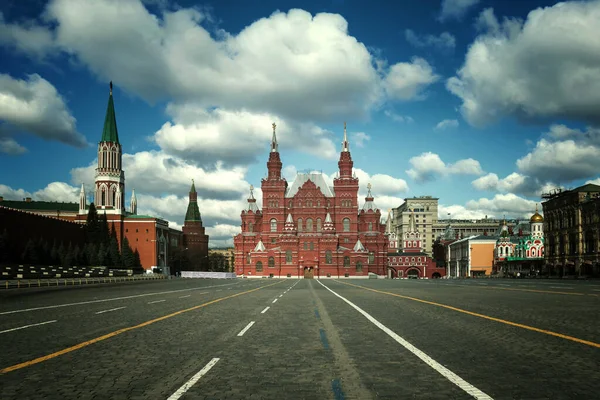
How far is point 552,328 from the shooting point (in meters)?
13.2

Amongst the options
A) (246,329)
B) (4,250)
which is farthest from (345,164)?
(246,329)

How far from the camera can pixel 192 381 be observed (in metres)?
7.70

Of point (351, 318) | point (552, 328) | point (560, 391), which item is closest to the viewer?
point (560, 391)

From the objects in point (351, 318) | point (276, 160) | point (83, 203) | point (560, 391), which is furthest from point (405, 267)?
point (560, 391)

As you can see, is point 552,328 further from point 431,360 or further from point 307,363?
point 307,363

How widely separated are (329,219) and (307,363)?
104 meters

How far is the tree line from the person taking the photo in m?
75.4

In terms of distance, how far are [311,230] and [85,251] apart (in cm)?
4540

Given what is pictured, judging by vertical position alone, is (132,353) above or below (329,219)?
below

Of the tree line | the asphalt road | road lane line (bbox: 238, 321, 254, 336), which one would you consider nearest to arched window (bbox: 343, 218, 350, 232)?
the tree line

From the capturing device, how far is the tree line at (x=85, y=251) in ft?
247

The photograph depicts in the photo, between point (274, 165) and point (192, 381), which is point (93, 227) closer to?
point (274, 165)

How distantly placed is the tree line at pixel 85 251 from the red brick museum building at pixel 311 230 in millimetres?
25639

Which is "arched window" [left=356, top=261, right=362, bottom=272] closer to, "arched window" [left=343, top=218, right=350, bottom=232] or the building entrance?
"arched window" [left=343, top=218, right=350, bottom=232]
